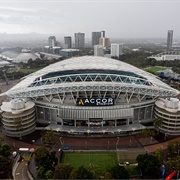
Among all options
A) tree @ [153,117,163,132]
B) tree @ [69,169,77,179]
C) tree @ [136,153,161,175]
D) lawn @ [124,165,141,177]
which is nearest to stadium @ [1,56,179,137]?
tree @ [153,117,163,132]

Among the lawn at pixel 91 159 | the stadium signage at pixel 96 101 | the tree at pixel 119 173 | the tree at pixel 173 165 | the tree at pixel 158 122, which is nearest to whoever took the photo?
the tree at pixel 119 173

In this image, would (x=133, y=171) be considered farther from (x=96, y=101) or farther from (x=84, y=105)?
(x=84, y=105)

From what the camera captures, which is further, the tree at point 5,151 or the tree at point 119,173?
the tree at point 5,151

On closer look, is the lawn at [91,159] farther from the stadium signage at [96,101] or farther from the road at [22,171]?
the stadium signage at [96,101]

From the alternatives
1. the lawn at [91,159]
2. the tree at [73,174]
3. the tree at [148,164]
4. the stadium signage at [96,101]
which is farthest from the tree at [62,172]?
the stadium signage at [96,101]

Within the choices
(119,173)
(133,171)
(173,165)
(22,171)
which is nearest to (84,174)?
(119,173)

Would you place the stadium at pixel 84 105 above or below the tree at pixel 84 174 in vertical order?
above

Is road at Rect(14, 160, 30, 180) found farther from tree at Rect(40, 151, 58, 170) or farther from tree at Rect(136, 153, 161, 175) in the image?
tree at Rect(136, 153, 161, 175)

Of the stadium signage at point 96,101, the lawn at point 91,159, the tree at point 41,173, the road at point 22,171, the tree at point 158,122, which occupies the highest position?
the stadium signage at point 96,101
